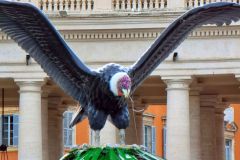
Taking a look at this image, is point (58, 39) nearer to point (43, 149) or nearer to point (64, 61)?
point (64, 61)

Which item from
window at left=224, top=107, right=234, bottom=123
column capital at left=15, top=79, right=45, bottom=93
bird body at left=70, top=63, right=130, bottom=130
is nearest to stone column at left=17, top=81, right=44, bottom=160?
column capital at left=15, top=79, right=45, bottom=93

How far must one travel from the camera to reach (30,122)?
35.2m

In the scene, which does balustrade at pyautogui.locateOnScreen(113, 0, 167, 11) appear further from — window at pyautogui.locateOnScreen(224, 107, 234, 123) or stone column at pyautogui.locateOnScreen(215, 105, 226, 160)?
window at pyautogui.locateOnScreen(224, 107, 234, 123)

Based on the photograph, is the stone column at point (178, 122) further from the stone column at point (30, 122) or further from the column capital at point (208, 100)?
the column capital at point (208, 100)

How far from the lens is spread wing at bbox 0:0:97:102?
12.4m

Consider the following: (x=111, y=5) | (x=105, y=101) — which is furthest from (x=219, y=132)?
(x=105, y=101)

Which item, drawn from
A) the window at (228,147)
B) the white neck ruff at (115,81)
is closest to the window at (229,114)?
the window at (228,147)

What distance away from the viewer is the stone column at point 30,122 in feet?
115

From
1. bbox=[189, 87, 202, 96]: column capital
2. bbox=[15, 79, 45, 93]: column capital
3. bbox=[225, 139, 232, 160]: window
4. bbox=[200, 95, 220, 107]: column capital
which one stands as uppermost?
bbox=[15, 79, 45, 93]: column capital

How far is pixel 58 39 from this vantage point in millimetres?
12719

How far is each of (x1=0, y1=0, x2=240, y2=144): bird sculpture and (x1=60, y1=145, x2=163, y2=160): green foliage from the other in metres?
0.70

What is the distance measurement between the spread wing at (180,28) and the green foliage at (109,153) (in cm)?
147

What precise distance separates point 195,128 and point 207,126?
12.3 feet

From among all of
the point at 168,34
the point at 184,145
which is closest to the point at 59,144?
the point at 184,145
